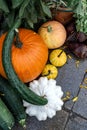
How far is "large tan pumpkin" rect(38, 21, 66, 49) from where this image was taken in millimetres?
2533

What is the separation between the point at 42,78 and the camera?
242cm

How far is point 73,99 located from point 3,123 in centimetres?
62

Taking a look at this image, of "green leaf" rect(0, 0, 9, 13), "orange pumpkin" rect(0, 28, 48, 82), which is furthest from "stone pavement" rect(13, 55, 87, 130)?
"green leaf" rect(0, 0, 9, 13)

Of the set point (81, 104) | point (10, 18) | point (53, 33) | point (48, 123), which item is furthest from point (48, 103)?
point (10, 18)

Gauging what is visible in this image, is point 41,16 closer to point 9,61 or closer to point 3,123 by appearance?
point 9,61

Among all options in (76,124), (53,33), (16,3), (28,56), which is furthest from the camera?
(53,33)

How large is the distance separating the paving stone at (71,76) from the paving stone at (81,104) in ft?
0.15

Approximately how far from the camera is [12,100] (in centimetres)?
231

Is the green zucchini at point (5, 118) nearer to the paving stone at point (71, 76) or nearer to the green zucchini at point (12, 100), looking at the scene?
the green zucchini at point (12, 100)

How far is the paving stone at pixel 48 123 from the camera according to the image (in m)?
2.41

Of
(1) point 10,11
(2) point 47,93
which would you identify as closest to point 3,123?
(2) point 47,93

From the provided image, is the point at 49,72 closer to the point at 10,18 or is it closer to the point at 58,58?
the point at 58,58

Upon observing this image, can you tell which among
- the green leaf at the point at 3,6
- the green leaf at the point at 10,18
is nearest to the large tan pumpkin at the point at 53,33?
the green leaf at the point at 10,18

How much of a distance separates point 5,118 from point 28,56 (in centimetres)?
46
